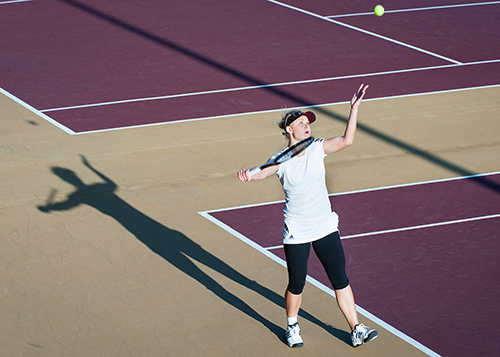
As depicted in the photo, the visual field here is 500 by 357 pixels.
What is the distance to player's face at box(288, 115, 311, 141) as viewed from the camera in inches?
195

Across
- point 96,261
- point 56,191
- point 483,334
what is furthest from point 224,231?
point 483,334

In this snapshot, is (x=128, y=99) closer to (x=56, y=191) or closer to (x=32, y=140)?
(x=32, y=140)

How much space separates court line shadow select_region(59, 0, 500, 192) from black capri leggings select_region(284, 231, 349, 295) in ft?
12.3

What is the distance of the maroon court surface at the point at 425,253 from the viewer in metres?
5.62

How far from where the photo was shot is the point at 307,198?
16.2ft

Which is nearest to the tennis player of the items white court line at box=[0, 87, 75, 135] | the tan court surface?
the tan court surface

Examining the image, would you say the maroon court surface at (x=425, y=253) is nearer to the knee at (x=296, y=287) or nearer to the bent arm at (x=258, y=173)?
the knee at (x=296, y=287)

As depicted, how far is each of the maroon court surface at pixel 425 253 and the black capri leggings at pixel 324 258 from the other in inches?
35.5

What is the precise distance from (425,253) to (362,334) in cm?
174

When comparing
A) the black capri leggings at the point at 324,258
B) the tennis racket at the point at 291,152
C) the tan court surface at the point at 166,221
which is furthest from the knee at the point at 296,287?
the tennis racket at the point at 291,152

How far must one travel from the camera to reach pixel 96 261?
667cm

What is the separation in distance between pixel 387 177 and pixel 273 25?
715 centimetres

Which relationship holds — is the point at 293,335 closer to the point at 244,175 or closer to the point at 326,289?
the point at 326,289

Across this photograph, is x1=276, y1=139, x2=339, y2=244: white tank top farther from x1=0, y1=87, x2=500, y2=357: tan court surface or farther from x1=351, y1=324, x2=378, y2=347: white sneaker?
x1=0, y1=87, x2=500, y2=357: tan court surface
